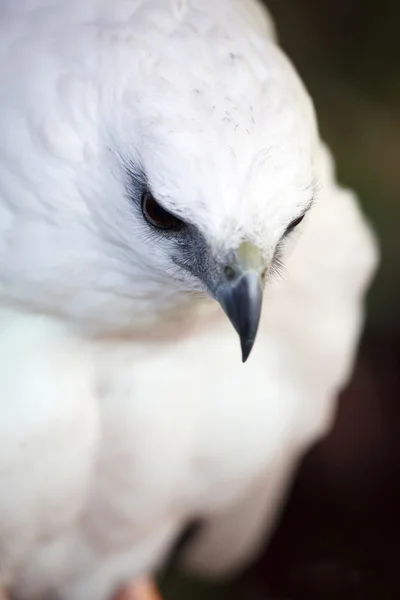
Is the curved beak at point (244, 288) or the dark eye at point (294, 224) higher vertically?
the dark eye at point (294, 224)

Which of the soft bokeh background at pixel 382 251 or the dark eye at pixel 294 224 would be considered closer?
the dark eye at pixel 294 224

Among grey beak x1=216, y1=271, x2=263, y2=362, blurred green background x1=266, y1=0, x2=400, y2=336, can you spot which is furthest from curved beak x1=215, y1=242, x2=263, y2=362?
blurred green background x1=266, y1=0, x2=400, y2=336

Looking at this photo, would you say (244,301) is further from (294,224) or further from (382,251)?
(382,251)

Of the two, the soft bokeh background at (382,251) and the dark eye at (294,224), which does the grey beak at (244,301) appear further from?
the soft bokeh background at (382,251)

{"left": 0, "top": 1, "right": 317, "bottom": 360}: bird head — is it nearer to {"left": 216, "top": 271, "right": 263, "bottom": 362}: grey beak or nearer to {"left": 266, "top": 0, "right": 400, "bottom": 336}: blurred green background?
{"left": 216, "top": 271, "right": 263, "bottom": 362}: grey beak

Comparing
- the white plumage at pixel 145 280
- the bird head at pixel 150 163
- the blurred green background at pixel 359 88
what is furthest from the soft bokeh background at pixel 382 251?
the bird head at pixel 150 163

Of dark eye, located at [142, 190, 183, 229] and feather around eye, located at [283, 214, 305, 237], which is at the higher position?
feather around eye, located at [283, 214, 305, 237]

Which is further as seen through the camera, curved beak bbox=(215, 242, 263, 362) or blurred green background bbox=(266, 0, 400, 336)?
blurred green background bbox=(266, 0, 400, 336)

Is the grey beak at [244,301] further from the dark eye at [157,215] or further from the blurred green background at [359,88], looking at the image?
the blurred green background at [359,88]
